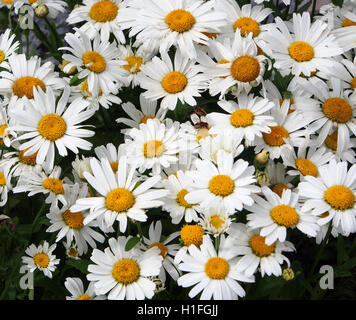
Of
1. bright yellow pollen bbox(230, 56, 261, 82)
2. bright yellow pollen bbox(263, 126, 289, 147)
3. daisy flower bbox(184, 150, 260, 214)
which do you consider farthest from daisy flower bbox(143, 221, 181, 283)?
bright yellow pollen bbox(230, 56, 261, 82)

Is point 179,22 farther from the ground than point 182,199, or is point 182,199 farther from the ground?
point 179,22

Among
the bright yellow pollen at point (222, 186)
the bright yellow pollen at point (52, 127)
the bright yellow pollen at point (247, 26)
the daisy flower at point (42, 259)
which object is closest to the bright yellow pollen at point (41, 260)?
the daisy flower at point (42, 259)

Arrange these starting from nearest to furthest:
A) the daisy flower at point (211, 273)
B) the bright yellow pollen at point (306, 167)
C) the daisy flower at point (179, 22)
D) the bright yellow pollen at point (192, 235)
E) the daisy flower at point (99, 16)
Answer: the daisy flower at point (211, 273), the bright yellow pollen at point (192, 235), the bright yellow pollen at point (306, 167), the daisy flower at point (179, 22), the daisy flower at point (99, 16)

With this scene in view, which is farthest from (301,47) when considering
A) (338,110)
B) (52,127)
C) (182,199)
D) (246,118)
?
(52,127)

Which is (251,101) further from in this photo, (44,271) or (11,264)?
(11,264)

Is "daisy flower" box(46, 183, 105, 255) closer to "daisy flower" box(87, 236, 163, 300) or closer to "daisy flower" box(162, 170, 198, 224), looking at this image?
"daisy flower" box(87, 236, 163, 300)

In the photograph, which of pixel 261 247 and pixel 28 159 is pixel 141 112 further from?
pixel 261 247

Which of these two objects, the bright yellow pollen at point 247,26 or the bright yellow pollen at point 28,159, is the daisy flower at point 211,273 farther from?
the bright yellow pollen at point 247,26
